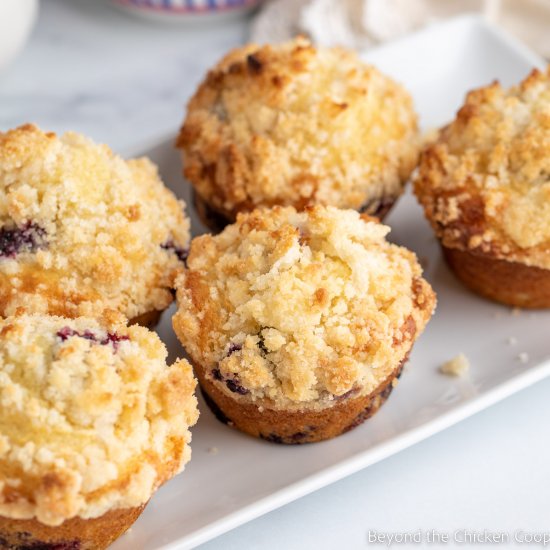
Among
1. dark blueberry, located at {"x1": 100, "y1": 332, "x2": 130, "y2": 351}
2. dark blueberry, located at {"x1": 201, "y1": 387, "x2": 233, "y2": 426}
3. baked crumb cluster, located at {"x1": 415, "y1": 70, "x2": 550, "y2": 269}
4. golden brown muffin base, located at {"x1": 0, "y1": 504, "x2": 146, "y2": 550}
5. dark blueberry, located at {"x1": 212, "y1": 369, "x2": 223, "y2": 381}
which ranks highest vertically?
baked crumb cluster, located at {"x1": 415, "y1": 70, "x2": 550, "y2": 269}

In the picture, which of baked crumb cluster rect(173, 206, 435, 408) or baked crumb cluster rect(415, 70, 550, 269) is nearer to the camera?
baked crumb cluster rect(173, 206, 435, 408)

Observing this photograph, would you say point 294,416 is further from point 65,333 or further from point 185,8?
point 185,8

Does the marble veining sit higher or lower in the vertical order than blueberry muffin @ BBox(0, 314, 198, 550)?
lower

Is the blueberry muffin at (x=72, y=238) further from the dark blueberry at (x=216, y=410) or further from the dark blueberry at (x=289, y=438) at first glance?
the dark blueberry at (x=289, y=438)

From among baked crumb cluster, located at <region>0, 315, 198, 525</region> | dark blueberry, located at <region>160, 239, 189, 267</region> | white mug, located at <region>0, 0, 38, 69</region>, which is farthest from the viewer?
white mug, located at <region>0, 0, 38, 69</region>

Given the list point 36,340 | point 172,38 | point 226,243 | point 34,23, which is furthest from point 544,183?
point 34,23

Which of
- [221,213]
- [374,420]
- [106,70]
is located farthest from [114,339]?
[106,70]

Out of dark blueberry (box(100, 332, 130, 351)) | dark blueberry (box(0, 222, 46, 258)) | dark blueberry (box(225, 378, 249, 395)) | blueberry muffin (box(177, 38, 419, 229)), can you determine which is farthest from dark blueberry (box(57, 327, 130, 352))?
blueberry muffin (box(177, 38, 419, 229))

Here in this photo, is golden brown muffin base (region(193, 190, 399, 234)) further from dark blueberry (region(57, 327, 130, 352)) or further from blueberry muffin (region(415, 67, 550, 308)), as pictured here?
dark blueberry (region(57, 327, 130, 352))
